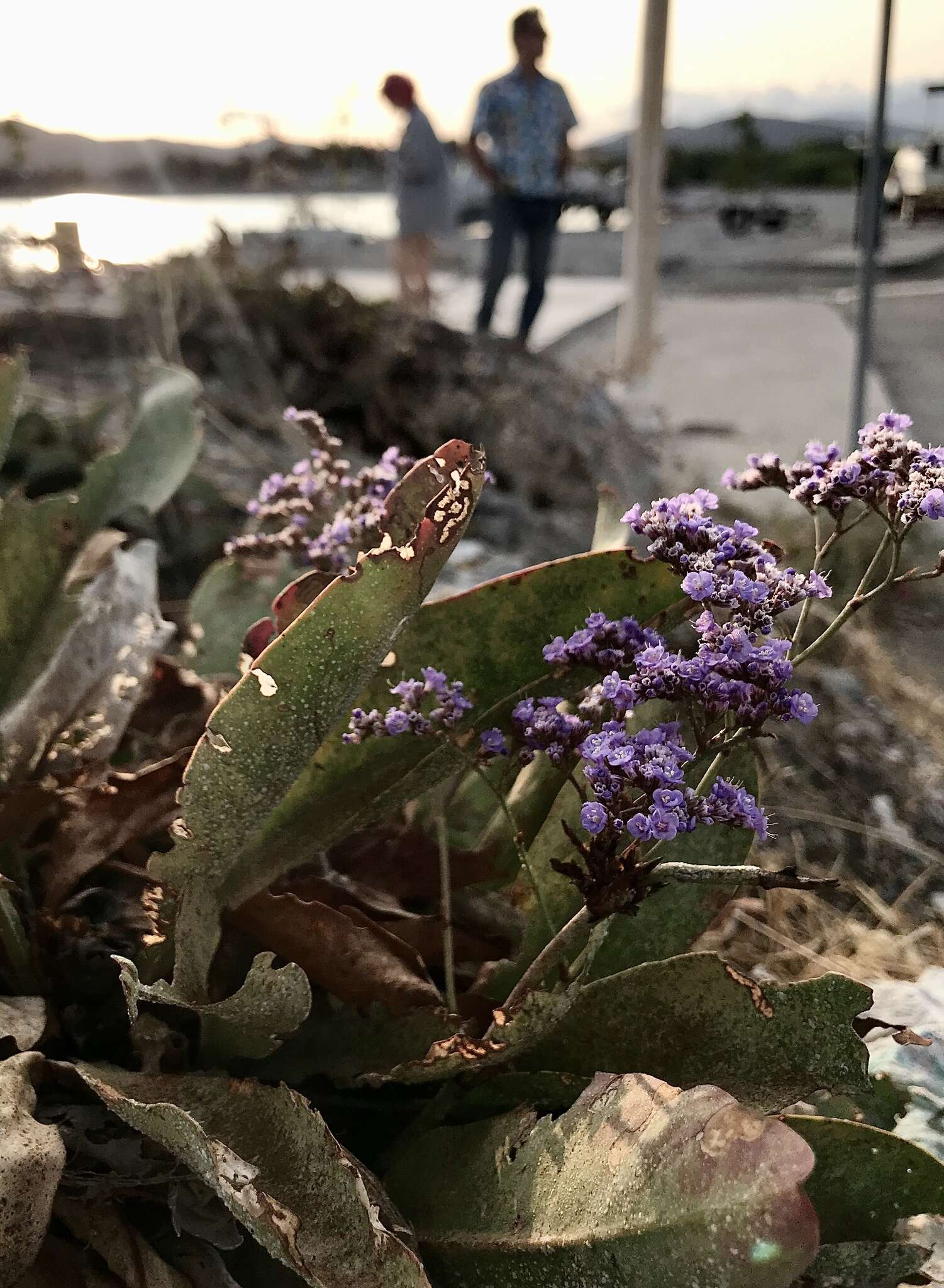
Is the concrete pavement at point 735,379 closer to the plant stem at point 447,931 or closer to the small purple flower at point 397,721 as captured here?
the plant stem at point 447,931

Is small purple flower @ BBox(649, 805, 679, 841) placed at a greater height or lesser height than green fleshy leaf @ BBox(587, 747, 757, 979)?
greater

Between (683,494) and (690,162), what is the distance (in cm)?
584

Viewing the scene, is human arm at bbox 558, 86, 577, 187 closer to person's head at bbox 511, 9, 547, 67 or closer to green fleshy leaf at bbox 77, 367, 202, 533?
person's head at bbox 511, 9, 547, 67

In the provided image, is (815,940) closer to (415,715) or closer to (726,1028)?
(726,1028)

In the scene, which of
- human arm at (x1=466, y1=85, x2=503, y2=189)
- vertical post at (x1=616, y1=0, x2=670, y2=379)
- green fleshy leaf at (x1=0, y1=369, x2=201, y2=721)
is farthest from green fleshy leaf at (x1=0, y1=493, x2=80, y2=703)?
vertical post at (x1=616, y1=0, x2=670, y2=379)

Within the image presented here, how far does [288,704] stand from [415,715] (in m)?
0.06

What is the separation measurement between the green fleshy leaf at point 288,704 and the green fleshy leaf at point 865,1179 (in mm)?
281

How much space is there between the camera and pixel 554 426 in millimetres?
2916

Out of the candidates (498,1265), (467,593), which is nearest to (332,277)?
(467,593)

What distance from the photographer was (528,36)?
3.47 meters

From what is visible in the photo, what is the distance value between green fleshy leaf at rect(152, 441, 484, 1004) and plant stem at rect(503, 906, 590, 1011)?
15 centimetres

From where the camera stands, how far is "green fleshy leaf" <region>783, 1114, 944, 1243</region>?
52 centimetres

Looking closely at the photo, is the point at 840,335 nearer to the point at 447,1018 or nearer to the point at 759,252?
the point at 759,252

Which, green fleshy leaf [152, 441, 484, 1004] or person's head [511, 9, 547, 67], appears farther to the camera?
person's head [511, 9, 547, 67]
